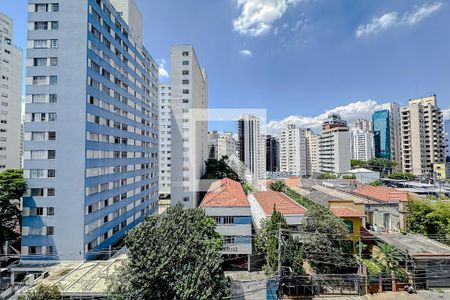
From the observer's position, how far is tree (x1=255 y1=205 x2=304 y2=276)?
14789 mm

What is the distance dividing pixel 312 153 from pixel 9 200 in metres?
84.4

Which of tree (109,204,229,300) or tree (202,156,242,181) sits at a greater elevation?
tree (202,156,242,181)

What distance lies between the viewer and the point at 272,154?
101 m

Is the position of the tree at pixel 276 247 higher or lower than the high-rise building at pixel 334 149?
lower

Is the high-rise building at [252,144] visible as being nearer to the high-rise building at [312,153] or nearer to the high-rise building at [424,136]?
the high-rise building at [312,153]

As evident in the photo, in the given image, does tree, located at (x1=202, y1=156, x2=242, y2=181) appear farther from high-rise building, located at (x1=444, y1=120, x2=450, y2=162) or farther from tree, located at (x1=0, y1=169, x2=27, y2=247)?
high-rise building, located at (x1=444, y1=120, x2=450, y2=162)

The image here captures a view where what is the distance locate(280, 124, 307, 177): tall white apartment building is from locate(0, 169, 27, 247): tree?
255 feet

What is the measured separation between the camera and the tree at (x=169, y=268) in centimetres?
942

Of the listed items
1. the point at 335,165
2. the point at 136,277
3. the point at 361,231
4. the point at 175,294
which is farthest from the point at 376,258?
the point at 335,165

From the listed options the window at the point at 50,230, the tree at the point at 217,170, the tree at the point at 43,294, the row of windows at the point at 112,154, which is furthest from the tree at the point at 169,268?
the tree at the point at 217,170

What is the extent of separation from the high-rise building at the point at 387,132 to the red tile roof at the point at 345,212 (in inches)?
2941

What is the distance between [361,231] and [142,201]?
26.6 metres

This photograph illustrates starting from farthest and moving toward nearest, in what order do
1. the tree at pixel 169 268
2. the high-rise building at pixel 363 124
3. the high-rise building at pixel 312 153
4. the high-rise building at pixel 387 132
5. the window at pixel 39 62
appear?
the high-rise building at pixel 363 124, the high-rise building at pixel 312 153, the high-rise building at pixel 387 132, the window at pixel 39 62, the tree at pixel 169 268

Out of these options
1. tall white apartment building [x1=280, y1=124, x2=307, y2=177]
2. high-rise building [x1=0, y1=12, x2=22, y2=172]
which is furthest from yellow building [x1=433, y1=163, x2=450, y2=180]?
high-rise building [x1=0, y1=12, x2=22, y2=172]
